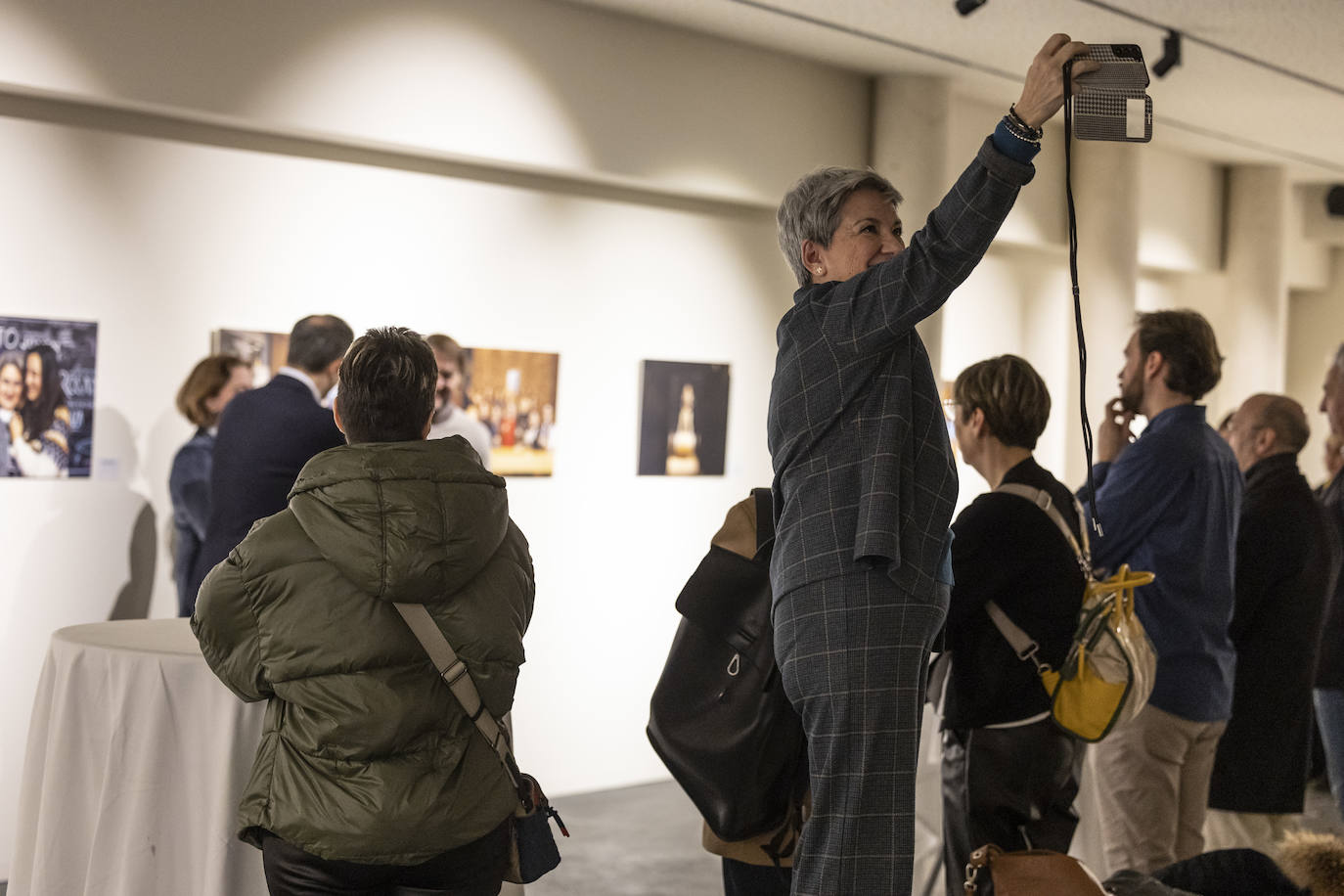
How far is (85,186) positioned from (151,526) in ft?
4.23

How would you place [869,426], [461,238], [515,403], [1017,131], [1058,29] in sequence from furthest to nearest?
[1058,29] < [515,403] < [461,238] < [869,426] < [1017,131]

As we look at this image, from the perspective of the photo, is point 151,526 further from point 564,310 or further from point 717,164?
point 717,164

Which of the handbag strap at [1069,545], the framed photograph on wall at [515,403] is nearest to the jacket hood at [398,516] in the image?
the handbag strap at [1069,545]

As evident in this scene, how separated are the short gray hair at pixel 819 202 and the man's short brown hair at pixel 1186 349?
5.18ft

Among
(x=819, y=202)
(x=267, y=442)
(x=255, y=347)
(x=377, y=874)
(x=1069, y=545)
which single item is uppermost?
(x=819, y=202)

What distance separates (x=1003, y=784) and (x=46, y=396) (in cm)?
366

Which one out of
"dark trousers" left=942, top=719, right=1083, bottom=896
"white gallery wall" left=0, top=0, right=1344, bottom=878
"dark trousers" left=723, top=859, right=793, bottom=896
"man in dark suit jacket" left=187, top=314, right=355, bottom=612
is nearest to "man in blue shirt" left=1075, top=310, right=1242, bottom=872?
"dark trousers" left=942, top=719, right=1083, bottom=896

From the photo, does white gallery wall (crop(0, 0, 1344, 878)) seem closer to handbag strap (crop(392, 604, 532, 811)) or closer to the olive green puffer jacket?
the olive green puffer jacket

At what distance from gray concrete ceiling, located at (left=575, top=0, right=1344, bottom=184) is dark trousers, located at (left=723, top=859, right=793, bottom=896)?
14.3 ft

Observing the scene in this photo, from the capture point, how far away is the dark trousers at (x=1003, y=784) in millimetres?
2947

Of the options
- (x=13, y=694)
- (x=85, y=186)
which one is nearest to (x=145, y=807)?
(x=13, y=694)

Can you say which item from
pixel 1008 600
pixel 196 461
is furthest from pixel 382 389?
pixel 196 461

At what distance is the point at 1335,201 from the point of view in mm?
11031

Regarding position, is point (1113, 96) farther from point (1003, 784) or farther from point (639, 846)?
point (639, 846)
